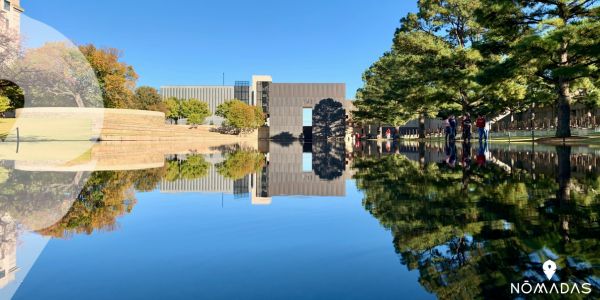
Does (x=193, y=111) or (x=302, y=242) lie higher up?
(x=193, y=111)

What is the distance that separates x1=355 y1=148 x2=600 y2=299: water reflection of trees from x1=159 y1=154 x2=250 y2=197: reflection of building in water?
7.10 ft

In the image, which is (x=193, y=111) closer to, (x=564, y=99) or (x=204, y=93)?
(x=204, y=93)

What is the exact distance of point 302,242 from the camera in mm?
3322

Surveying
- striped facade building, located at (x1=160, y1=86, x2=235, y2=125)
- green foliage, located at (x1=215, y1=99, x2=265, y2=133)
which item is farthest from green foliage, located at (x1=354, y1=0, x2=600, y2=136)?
striped facade building, located at (x1=160, y1=86, x2=235, y2=125)

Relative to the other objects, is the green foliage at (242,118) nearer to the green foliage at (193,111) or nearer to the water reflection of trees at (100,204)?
the green foliage at (193,111)

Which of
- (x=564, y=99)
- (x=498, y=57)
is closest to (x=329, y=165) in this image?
Result: (x=564, y=99)

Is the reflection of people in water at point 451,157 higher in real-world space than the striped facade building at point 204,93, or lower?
lower

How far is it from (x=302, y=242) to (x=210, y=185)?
455cm

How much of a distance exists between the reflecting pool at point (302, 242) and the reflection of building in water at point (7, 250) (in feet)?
0.04

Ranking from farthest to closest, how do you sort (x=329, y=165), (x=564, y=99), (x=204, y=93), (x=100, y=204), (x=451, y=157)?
1. (x=204, y=93)
2. (x=564, y=99)
3. (x=451, y=157)
4. (x=329, y=165)
5. (x=100, y=204)

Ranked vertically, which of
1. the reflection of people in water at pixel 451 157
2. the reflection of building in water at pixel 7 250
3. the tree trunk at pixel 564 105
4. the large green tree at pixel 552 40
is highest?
the large green tree at pixel 552 40

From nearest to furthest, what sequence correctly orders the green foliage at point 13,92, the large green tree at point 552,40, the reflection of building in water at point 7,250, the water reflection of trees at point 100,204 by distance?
→ the reflection of building in water at point 7,250 → the water reflection of trees at point 100,204 → the large green tree at point 552,40 → the green foliage at point 13,92

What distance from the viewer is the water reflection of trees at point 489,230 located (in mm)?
2350

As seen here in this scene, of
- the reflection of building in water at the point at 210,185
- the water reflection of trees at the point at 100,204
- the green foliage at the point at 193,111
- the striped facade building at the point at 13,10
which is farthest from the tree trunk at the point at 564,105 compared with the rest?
the green foliage at the point at 193,111
